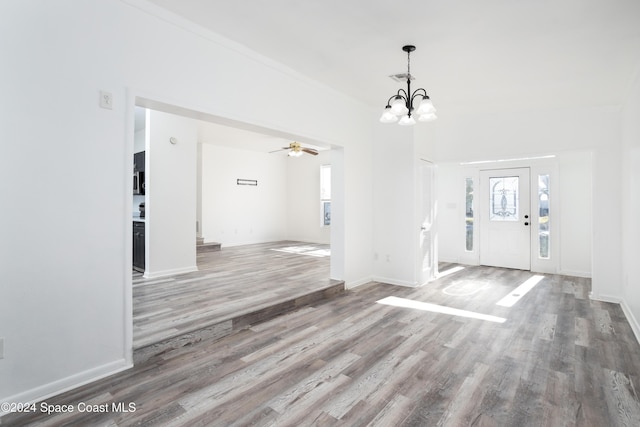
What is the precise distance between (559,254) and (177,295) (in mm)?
6488

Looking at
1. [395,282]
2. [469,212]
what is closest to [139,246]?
[395,282]

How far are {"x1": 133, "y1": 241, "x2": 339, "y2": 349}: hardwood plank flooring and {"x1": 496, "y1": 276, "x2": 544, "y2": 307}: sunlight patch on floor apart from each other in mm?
2279

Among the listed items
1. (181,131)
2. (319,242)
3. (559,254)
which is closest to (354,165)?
(181,131)

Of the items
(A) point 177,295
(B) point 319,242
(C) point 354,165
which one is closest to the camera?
(A) point 177,295

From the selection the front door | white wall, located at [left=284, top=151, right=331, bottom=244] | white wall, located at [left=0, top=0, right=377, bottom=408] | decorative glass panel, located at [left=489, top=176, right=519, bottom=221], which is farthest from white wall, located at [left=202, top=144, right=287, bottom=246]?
white wall, located at [left=0, top=0, right=377, bottom=408]

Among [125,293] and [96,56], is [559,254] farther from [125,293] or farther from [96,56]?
[96,56]

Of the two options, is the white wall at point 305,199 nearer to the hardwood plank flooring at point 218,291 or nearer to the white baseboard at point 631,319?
the hardwood plank flooring at point 218,291

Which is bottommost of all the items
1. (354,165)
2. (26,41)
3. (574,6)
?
(354,165)

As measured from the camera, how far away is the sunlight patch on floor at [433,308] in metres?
3.77

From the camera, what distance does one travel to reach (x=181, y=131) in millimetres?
5480

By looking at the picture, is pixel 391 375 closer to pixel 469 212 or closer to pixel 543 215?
pixel 543 215

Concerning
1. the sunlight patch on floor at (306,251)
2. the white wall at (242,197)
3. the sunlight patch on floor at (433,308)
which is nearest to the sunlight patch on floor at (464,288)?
the sunlight patch on floor at (433,308)

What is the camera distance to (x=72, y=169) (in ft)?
7.36

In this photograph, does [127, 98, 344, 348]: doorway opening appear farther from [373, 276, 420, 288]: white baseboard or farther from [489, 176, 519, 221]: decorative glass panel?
[489, 176, 519, 221]: decorative glass panel
